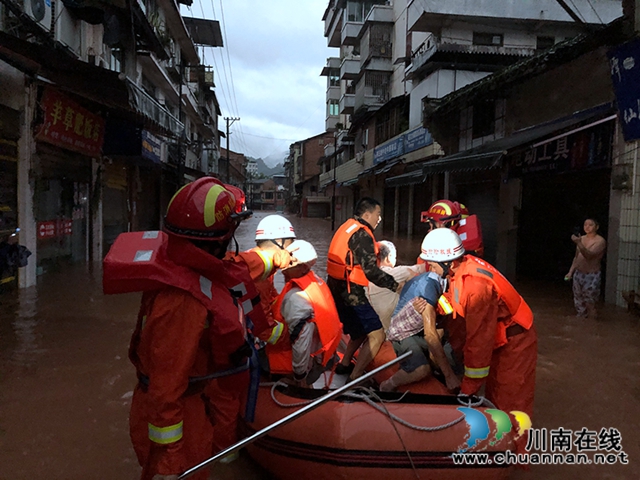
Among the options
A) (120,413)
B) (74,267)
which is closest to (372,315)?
(120,413)

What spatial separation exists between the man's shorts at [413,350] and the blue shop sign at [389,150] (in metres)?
16.7

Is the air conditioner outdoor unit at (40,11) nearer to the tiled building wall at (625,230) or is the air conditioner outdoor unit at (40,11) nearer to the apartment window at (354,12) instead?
the tiled building wall at (625,230)

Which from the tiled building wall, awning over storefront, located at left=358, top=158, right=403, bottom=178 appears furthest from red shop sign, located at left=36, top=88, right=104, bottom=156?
awning over storefront, located at left=358, top=158, right=403, bottom=178

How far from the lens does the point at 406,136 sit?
19.0 meters

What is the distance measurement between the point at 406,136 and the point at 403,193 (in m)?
4.44

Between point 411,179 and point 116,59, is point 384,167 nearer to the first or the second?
point 411,179

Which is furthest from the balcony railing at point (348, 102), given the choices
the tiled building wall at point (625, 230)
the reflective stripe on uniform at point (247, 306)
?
the reflective stripe on uniform at point (247, 306)

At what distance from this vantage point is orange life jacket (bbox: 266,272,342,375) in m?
3.29

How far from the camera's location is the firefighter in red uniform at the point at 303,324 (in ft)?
10.5

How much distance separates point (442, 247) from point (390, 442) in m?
1.37

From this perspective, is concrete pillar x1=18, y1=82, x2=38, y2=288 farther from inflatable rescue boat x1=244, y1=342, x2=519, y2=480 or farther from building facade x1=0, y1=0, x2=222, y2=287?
inflatable rescue boat x1=244, y1=342, x2=519, y2=480

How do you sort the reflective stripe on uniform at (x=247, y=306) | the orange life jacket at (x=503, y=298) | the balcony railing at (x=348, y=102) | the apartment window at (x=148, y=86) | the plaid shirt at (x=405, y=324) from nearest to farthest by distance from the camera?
the reflective stripe on uniform at (x=247, y=306) → the orange life jacket at (x=503, y=298) → the plaid shirt at (x=405, y=324) → the apartment window at (x=148, y=86) → the balcony railing at (x=348, y=102)

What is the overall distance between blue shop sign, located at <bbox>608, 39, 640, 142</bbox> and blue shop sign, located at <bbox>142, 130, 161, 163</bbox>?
36.3ft

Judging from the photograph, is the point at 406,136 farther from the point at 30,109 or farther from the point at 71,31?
the point at 30,109
